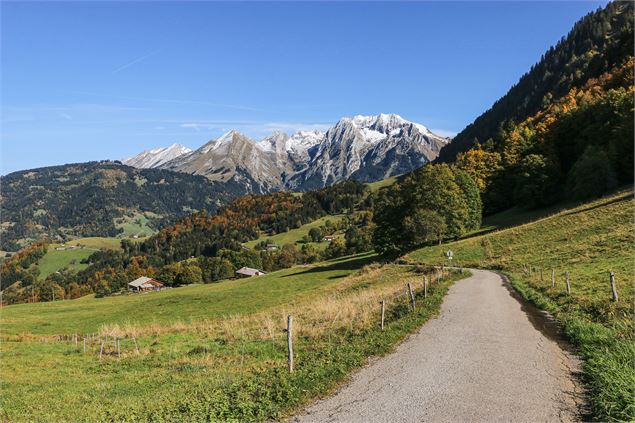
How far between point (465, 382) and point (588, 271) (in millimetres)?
29499

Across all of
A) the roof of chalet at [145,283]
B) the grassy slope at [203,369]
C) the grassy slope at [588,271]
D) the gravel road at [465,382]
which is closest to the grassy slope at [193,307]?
the grassy slope at [203,369]

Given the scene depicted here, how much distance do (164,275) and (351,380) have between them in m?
180

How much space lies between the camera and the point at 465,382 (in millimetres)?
12391

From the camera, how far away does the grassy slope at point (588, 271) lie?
11727 millimetres

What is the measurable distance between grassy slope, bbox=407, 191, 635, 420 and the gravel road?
→ 0.91 meters

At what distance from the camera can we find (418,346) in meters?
17.0

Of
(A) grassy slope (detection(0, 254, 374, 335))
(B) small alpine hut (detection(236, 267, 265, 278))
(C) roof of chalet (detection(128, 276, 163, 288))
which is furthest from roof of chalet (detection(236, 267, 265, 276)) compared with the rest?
(A) grassy slope (detection(0, 254, 374, 335))

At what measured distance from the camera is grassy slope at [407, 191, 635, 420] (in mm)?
11727

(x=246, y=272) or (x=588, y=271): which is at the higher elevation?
(x=588, y=271)

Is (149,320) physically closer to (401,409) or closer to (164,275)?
(401,409)

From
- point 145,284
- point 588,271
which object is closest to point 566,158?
point 588,271

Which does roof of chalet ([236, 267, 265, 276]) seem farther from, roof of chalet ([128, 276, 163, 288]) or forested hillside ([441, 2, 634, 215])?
forested hillside ([441, 2, 634, 215])

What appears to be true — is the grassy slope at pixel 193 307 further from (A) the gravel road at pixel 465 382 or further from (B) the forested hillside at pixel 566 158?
(B) the forested hillside at pixel 566 158

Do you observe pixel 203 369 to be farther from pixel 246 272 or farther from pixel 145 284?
pixel 145 284
